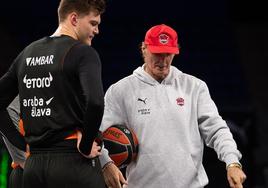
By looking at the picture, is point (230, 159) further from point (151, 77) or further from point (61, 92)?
point (61, 92)

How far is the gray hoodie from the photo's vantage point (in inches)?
152

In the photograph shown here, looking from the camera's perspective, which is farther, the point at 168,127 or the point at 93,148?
the point at 168,127

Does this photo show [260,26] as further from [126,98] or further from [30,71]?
[30,71]

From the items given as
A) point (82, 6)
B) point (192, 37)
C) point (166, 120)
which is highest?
point (82, 6)

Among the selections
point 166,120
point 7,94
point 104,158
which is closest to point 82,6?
point 7,94

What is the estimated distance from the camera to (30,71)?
3201mm

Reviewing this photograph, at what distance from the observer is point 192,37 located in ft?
43.1

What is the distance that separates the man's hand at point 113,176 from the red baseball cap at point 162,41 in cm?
82

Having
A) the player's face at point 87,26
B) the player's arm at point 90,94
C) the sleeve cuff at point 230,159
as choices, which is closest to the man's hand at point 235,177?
the sleeve cuff at point 230,159

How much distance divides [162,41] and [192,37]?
9195mm

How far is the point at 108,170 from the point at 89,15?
37.9 inches

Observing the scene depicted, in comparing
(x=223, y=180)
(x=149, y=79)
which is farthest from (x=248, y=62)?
(x=149, y=79)

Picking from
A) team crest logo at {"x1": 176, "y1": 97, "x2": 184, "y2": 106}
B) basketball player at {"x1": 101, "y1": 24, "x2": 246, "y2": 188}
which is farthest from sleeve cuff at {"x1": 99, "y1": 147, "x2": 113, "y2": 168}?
team crest logo at {"x1": 176, "y1": 97, "x2": 184, "y2": 106}

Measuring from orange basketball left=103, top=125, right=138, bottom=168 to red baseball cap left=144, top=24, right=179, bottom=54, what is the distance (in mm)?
552
